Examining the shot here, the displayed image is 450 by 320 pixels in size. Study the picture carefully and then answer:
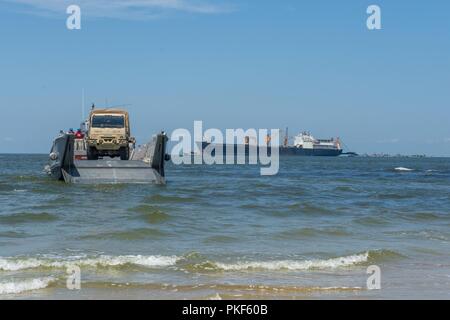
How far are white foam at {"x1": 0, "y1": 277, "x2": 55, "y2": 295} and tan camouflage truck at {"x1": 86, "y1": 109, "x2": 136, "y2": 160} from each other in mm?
20913

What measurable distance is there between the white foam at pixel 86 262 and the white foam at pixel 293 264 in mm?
1012

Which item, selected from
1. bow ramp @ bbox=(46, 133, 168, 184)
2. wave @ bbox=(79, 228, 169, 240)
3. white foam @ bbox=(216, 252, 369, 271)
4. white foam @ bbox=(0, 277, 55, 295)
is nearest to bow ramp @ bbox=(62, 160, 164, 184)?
bow ramp @ bbox=(46, 133, 168, 184)

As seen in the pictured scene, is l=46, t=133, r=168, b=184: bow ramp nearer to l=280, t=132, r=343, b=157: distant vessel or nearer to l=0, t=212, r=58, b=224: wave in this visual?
l=0, t=212, r=58, b=224: wave

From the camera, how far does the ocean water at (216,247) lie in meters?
9.85

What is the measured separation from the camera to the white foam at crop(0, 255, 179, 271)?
1113 cm

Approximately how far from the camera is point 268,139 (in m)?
154

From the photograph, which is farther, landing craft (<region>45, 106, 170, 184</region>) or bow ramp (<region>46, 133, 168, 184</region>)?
landing craft (<region>45, 106, 170, 184</region>)

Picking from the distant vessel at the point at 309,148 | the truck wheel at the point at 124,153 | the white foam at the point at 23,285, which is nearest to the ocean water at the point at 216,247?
the white foam at the point at 23,285

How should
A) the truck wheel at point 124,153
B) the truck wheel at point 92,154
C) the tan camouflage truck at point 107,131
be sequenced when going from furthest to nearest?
the truck wheel at point 124,153
the truck wheel at point 92,154
the tan camouflage truck at point 107,131

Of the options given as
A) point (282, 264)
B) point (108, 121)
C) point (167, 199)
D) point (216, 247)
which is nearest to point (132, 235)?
point (216, 247)

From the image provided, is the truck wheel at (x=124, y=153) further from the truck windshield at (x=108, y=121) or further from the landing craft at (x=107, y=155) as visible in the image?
the truck windshield at (x=108, y=121)
